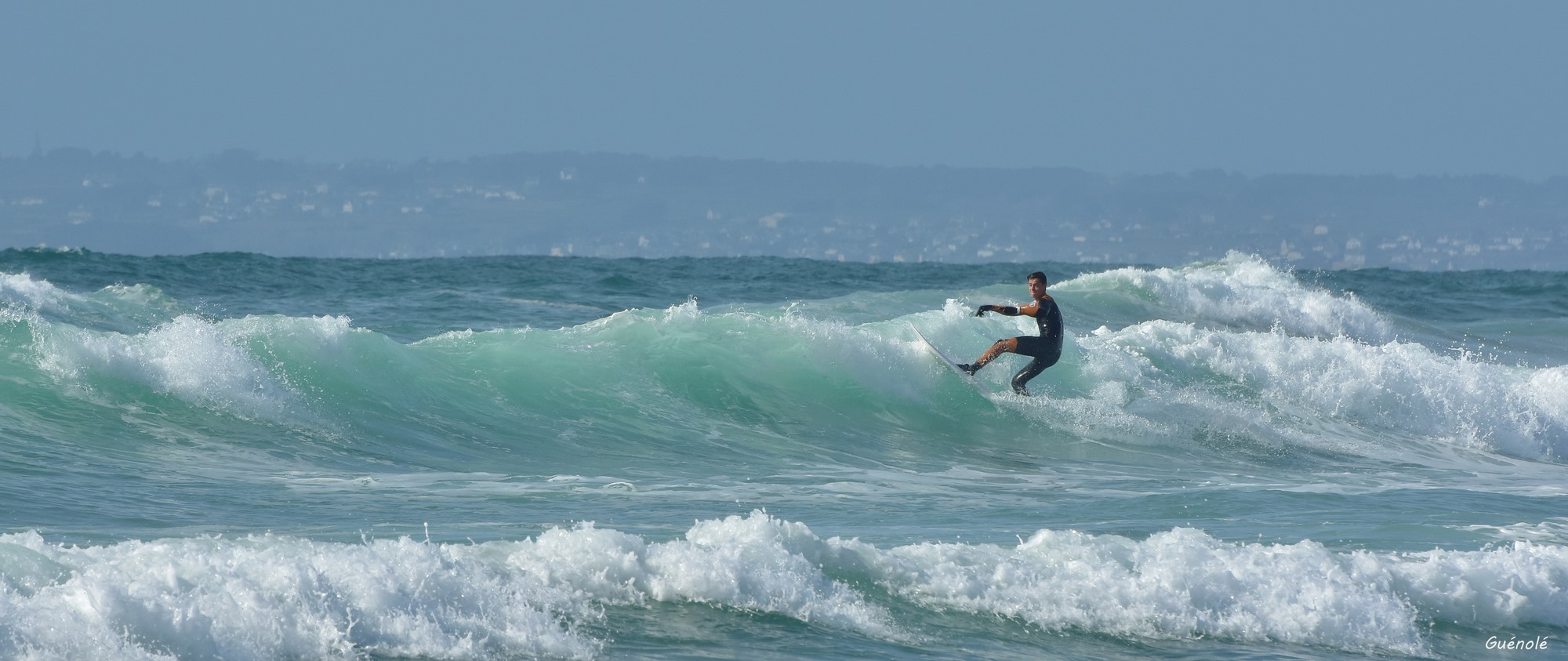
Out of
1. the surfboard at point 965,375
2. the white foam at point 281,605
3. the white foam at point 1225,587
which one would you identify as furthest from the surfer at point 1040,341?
the white foam at point 281,605

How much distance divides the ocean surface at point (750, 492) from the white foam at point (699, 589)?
0.07 ft

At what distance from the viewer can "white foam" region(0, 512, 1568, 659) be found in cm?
599

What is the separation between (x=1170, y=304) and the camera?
1105 inches

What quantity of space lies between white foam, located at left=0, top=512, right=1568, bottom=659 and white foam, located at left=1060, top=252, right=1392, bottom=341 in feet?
63.7

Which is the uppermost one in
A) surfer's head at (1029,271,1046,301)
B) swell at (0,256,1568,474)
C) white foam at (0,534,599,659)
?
surfer's head at (1029,271,1046,301)

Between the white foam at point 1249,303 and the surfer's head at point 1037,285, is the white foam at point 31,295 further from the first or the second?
the white foam at point 1249,303

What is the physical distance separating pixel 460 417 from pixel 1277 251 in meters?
123

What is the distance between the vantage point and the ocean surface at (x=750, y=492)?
6.55 m

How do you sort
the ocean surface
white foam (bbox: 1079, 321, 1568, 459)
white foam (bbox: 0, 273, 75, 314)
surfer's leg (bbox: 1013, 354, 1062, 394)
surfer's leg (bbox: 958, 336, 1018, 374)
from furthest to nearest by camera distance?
white foam (bbox: 0, 273, 75, 314) < white foam (bbox: 1079, 321, 1568, 459) < surfer's leg (bbox: 1013, 354, 1062, 394) < surfer's leg (bbox: 958, 336, 1018, 374) < the ocean surface

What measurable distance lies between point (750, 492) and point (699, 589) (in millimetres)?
3941

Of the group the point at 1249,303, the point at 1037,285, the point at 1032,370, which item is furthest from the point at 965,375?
the point at 1249,303

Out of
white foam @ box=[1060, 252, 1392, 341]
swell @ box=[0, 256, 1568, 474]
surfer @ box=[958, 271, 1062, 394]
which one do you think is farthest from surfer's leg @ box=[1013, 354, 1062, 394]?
white foam @ box=[1060, 252, 1392, 341]

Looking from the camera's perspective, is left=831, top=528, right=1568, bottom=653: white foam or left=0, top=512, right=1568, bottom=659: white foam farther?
left=831, top=528, right=1568, bottom=653: white foam

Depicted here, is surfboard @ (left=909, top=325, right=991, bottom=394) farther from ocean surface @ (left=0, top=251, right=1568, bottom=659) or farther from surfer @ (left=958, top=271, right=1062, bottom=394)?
surfer @ (left=958, top=271, right=1062, bottom=394)
